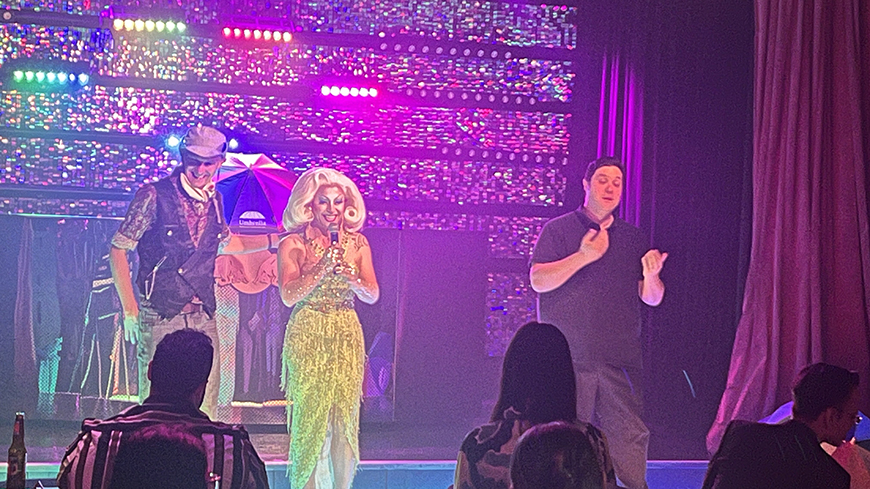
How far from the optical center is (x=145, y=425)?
2.33 m

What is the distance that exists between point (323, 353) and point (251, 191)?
4.40 ft

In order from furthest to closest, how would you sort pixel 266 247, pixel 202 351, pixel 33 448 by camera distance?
pixel 266 247 → pixel 33 448 → pixel 202 351

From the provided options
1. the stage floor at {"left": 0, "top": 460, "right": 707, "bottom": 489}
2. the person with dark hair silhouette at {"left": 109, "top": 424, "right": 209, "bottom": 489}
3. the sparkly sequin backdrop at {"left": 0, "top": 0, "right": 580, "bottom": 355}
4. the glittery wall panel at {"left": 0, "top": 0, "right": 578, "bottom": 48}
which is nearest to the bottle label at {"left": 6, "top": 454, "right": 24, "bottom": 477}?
the person with dark hair silhouette at {"left": 109, "top": 424, "right": 209, "bottom": 489}

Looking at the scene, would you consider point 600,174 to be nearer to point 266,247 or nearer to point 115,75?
point 266,247

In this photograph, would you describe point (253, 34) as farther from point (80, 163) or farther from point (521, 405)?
point (521, 405)

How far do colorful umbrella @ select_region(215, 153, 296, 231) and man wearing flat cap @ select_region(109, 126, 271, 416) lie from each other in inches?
25.3

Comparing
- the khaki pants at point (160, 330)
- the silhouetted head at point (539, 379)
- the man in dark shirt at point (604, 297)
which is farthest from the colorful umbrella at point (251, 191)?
the silhouetted head at point (539, 379)

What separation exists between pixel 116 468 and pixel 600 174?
3.32 meters

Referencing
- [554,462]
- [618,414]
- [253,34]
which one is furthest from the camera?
[253,34]

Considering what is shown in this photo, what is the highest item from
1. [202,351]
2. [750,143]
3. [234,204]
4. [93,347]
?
[750,143]

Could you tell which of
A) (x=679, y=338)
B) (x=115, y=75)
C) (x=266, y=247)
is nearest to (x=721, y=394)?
(x=679, y=338)

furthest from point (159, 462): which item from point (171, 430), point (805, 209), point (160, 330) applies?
point (805, 209)

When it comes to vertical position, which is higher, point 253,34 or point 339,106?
point 253,34

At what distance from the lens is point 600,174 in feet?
16.6
